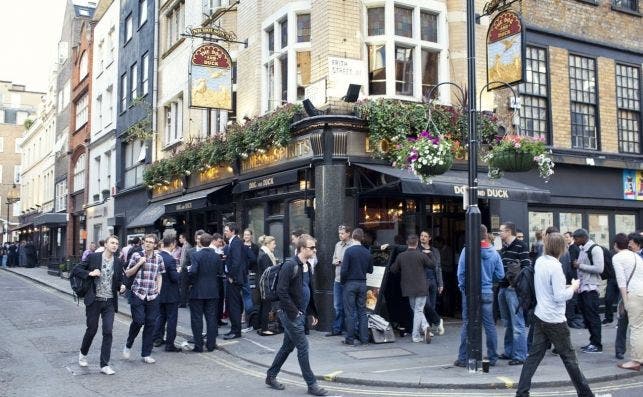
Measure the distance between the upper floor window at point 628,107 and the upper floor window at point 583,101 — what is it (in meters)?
0.94

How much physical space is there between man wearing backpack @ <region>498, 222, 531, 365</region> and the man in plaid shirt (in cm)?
Answer: 527

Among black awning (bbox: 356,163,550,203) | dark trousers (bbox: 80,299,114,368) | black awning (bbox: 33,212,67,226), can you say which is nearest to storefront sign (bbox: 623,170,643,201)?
black awning (bbox: 356,163,550,203)

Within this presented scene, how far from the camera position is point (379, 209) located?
516 inches

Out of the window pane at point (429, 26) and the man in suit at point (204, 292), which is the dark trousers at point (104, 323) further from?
the window pane at point (429, 26)

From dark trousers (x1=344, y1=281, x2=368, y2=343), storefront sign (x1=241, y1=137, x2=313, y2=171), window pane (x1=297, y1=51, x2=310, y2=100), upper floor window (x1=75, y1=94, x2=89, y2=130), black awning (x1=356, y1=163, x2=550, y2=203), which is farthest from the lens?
upper floor window (x1=75, y1=94, x2=89, y2=130)

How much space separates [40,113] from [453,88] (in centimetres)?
4085

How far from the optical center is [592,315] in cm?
986

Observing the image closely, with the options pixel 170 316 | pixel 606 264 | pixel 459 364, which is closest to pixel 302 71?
pixel 170 316

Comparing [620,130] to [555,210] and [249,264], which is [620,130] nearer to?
[555,210]

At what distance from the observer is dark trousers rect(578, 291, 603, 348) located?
32.0 ft

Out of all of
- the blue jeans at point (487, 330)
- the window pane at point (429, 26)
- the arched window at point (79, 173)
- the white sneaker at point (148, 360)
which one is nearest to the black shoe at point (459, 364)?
the blue jeans at point (487, 330)

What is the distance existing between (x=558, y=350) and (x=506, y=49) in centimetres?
535

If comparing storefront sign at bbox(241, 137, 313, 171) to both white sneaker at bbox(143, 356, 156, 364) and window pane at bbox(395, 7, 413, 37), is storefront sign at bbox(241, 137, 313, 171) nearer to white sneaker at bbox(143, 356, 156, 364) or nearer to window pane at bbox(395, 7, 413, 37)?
window pane at bbox(395, 7, 413, 37)

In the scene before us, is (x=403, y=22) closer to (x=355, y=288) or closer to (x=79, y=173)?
(x=355, y=288)
